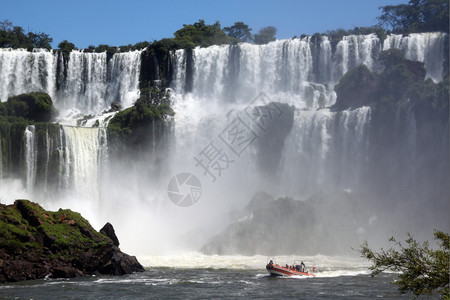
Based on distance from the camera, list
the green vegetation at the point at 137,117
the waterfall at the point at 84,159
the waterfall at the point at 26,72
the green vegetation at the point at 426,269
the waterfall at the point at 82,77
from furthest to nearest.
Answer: the waterfall at the point at 82,77, the waterfall at the point at 26,72, the green vegetation at the point at 137,117, the waterfall at the point at 84,159, the green vegetation at the point at 426,269

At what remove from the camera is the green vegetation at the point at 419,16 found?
79.8 m

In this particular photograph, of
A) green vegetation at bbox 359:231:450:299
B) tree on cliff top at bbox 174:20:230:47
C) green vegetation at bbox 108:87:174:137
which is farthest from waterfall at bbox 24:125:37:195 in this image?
green vegetation at bbox 359:231:450:299

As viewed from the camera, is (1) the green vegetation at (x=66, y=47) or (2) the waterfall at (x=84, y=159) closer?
(2) the waterfall at (x=84, y=159)

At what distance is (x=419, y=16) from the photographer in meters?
89.2

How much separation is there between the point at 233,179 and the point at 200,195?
373 cm

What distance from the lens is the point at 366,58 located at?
7081 centimetres

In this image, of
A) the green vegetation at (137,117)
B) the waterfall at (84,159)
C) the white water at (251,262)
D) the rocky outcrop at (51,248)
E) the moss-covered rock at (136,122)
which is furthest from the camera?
the green vegetation at (137,117)

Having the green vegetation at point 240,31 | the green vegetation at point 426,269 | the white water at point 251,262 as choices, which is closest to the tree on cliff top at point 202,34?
the green vegetation at point 240,31

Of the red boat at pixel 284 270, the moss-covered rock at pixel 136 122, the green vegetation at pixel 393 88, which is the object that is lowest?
the red boat at pixel 284 270

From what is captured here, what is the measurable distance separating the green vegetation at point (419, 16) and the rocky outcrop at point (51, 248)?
163ft

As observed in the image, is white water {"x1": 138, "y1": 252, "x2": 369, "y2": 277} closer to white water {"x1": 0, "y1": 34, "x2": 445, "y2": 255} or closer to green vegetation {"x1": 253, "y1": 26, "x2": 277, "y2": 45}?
white water {"x1": 0, "y1": 34, "x2": 445, "y2": 255}

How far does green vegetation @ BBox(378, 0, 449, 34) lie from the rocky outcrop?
49.6 meters

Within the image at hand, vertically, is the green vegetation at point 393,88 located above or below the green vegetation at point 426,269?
above

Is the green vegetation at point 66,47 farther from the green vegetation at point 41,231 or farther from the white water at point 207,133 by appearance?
the green vegetation at point 41,231
